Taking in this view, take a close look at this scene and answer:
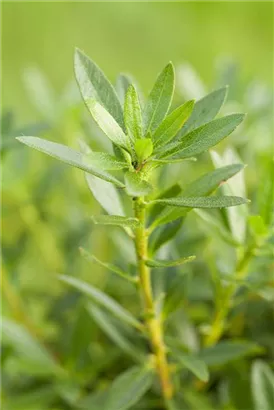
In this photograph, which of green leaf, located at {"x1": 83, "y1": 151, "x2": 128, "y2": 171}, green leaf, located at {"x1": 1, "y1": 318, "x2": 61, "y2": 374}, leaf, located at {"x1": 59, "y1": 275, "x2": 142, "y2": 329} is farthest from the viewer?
green leaf, located at {"x1": 1, "y1": 318, "x2": 61, "y2": 374}

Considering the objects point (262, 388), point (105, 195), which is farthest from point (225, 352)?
point (105, 195)

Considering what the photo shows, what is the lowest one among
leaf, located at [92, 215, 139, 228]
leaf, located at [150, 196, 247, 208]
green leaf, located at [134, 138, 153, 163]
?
leaf, located at [150, 196, 247, 208]

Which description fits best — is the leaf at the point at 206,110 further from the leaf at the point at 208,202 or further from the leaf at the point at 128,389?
the leaf at the point at 128,389

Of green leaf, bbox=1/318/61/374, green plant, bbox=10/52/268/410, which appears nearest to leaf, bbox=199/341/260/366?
green plant, bbox=10/52/268/410

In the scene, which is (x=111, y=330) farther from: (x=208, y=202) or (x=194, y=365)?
(x=208, y=202)

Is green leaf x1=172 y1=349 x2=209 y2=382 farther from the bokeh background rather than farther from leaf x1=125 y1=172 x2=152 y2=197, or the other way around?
leaf x1=125 y1=172 x2=152 y2=197

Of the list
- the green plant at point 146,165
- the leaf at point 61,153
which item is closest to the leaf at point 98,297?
the green plant at point 146,165
